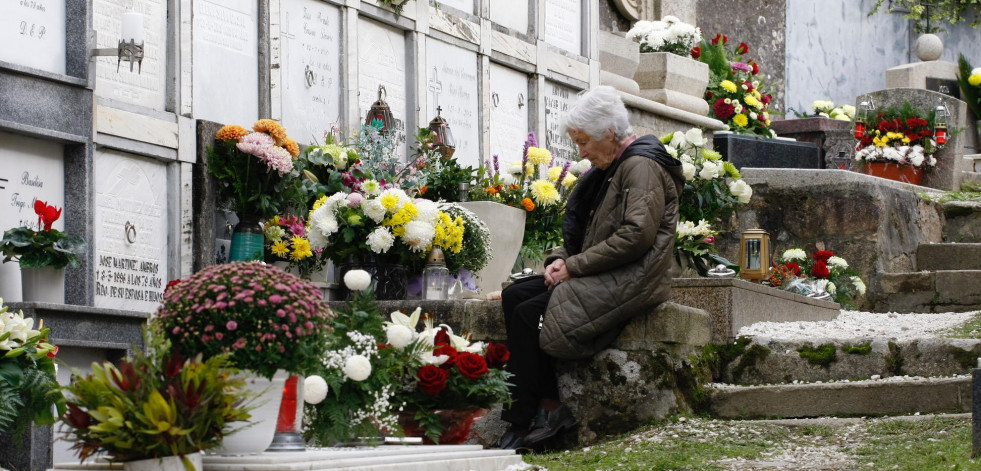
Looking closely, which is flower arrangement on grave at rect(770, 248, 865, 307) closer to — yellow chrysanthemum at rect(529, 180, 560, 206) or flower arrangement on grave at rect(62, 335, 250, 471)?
yellow chrysanthemum at rect(529, 180, 560, 206)

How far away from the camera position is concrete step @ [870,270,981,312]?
9.81 m

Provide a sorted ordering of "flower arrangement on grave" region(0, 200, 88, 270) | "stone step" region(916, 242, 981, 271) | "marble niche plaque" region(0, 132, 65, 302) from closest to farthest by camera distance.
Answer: "flower arrangement on grave" region(0, 200, 88, 270) → "marble niche plaque" region(0, 132, 65, 302) → "stone step" region(916, 242, 981, 271)

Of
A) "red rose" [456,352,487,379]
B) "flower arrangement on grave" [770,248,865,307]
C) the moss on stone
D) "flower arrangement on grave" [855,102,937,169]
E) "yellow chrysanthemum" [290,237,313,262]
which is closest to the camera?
"red rose" [456,352,487,379]

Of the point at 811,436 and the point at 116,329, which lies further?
the point at 116,329

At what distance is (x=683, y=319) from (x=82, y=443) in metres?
3.01

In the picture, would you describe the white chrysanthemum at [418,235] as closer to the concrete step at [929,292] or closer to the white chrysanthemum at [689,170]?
the white chrysanthemum at [689,170]

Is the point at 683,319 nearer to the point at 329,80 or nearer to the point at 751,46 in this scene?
the point at 329,80

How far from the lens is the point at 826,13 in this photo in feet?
58.8

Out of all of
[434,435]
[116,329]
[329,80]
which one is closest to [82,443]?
[434,435]

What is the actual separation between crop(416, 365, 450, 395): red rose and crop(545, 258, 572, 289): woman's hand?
1.10 metres

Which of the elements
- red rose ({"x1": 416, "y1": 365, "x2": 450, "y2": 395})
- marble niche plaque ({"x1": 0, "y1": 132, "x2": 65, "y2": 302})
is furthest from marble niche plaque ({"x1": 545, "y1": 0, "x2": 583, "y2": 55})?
red rose ({"x1": 416, "y1": 365, "x2": 450, "y2": 395})

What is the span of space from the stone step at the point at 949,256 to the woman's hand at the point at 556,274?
5.57m

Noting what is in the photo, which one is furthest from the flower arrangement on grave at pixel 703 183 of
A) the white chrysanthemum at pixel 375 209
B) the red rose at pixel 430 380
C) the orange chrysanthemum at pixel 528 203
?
the red rose at pixel 430 380

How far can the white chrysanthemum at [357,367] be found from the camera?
15.0ft
